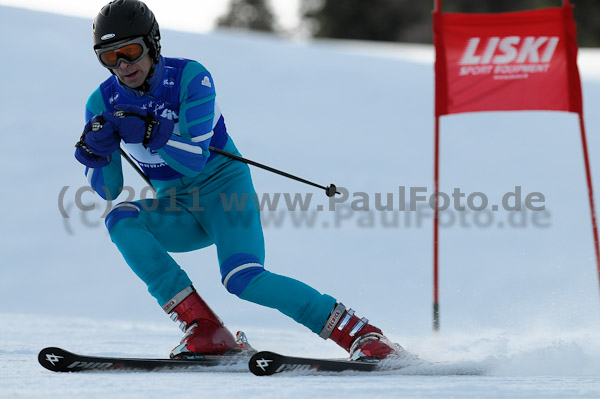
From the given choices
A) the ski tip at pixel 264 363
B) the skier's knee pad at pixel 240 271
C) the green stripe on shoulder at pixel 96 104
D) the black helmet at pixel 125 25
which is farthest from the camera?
the green stripe on shoulder at pixel 96 104

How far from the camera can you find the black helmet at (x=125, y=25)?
3.25 meters

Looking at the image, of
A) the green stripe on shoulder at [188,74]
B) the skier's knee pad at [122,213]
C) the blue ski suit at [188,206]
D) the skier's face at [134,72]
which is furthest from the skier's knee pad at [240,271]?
the skier's face at [134,72]

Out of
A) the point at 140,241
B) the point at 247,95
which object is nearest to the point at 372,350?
the point at 140,241

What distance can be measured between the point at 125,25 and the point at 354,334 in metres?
1.52

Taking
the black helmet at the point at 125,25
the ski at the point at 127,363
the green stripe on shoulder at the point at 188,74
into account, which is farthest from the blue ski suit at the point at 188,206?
the ski at the point at 127,363

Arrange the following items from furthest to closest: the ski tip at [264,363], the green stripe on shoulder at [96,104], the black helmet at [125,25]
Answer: the green stripe on shoulder at [96,104] → the black helmet at [125,25] → the ski tip at [264,363]

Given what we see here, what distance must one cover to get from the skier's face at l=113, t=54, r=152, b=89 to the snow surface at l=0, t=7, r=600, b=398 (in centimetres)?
116

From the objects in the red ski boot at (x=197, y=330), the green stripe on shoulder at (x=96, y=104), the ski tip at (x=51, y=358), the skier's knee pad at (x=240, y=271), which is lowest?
the ski tip at (x=51, y=358)

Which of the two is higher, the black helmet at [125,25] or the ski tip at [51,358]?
the black helmet at [125,25]

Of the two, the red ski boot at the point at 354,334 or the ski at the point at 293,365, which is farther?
the red ski boot at the point at 354,334

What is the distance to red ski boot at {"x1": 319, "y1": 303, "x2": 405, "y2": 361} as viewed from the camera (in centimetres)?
333

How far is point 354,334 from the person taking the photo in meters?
3.38

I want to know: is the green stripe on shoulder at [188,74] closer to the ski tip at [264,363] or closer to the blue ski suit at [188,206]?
the blue ski suit at [188,206]

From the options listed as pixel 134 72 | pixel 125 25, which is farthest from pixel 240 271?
pixel 125 25
